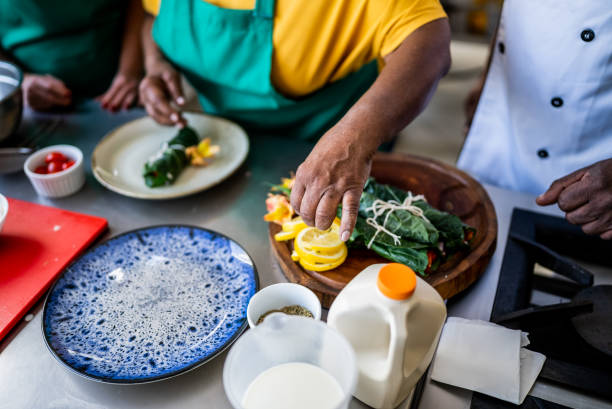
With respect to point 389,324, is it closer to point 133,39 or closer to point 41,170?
point 41,170

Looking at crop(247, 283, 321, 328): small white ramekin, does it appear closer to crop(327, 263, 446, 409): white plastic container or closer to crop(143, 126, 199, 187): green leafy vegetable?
crop(327, 263, 446, 409): white plastic container

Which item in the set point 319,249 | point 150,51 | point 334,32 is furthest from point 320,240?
point 150,51

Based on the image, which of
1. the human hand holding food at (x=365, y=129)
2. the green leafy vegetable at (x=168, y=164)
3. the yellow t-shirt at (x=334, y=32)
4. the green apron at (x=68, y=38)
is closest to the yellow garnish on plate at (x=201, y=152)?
the green leafy vegetable at (x=168, y=164)

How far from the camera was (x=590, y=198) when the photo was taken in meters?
1.00

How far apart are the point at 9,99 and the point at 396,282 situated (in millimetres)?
1346

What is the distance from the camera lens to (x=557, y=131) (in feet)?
4.38

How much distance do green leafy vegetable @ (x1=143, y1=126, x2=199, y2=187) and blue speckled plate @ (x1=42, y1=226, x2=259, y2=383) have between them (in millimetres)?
204

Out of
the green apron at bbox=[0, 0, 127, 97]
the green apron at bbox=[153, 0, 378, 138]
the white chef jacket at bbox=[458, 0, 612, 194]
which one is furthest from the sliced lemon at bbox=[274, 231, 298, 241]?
the green apron at bbox=[0, 0, 127, 97]

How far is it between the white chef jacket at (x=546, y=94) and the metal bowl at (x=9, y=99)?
A: 4.98 feet

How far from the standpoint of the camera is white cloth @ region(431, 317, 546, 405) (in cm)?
83

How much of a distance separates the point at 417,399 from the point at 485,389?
0.41 ft

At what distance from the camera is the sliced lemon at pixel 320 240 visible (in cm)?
102

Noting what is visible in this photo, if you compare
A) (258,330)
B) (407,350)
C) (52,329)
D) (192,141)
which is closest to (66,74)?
(192,141)

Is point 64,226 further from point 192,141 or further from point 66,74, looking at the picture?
point 66,74
